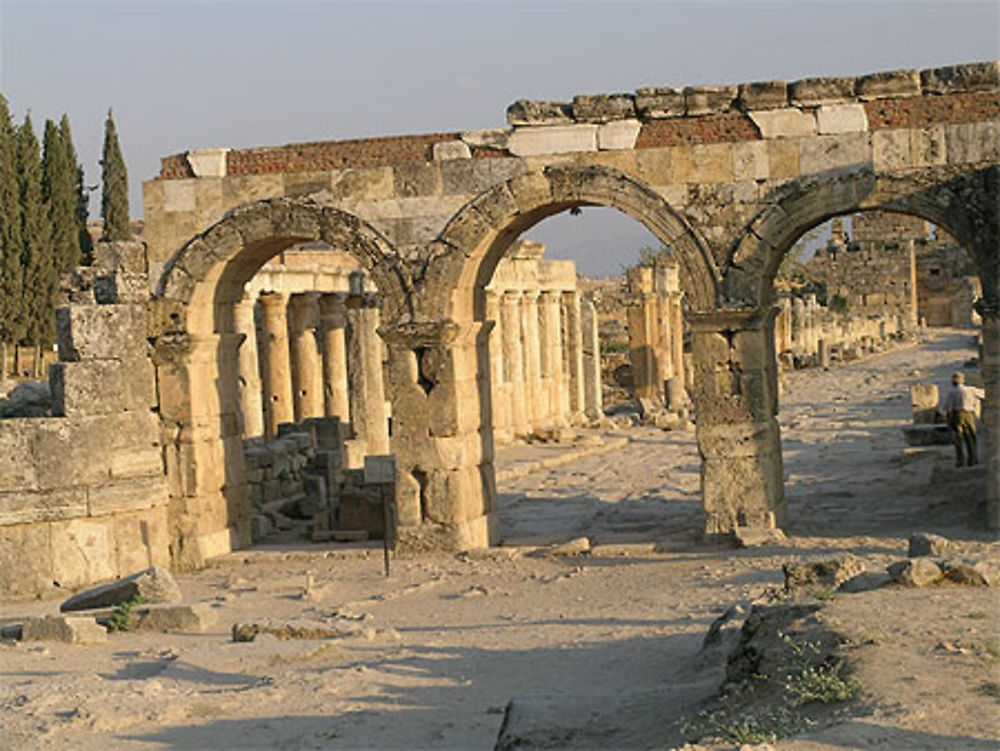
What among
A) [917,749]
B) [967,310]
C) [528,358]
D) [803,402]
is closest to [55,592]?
[917,749]

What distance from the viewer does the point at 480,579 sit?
12453 mm

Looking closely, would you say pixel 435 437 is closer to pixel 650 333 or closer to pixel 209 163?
pixel 209 163

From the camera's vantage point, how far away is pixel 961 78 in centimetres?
1255

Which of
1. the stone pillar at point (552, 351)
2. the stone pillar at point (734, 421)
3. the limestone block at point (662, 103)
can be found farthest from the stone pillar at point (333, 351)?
the stone pillar at point (734, 421)

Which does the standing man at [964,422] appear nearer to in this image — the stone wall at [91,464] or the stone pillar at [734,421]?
the stone pillar at [734,421]

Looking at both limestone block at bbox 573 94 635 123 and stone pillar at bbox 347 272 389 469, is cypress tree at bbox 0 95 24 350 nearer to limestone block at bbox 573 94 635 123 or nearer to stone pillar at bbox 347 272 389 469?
stone pillar at bbox 347 272 389 469

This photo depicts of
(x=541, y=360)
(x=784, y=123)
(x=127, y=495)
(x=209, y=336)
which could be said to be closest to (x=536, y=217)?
(x=784, y=123)

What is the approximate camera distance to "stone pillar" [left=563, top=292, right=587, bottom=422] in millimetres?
29703

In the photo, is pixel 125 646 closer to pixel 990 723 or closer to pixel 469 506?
pixel 469 506

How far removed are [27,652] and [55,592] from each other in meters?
3.13

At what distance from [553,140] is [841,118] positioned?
287cm

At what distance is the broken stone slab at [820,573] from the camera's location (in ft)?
28.6

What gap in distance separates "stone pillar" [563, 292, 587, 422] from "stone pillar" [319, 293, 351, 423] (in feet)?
22.2

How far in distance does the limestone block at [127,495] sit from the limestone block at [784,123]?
7.23 metres
